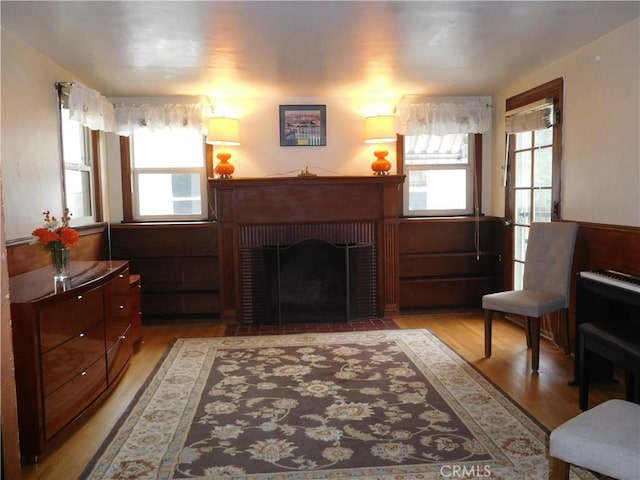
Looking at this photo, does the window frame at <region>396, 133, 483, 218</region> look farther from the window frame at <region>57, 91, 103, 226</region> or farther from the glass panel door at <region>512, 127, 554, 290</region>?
the window frame at <region>57, 91, 103, 226</region>

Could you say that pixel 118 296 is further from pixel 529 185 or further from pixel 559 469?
pixel 529 185

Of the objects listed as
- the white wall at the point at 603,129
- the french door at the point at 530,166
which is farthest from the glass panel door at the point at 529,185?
the white wall at the point at 603,129

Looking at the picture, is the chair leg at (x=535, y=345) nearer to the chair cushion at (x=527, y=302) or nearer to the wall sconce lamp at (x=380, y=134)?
the chair cushion at (x=527, y=302)

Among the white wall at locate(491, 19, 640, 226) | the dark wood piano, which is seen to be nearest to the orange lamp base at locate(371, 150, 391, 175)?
the white wall at locate(491, 19, 640, 226)

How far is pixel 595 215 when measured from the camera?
367 centimetres

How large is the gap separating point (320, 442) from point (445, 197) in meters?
3.54

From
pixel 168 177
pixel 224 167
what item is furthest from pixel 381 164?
pixel 168 177

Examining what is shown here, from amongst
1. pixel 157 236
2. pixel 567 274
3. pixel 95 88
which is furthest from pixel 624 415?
pixel 95 88

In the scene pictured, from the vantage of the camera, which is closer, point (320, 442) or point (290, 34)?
point (320, 442)

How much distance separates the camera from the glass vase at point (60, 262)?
298 cm

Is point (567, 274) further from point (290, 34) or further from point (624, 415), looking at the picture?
point (290, 34)

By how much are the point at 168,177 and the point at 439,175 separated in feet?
9.17

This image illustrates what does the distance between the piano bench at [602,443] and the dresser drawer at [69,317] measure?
7.22 ft

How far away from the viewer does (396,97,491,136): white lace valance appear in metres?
5.23
